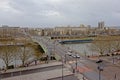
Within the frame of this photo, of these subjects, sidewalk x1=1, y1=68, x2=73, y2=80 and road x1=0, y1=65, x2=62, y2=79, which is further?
road x1=0, y1=65, x2=62, y2=79

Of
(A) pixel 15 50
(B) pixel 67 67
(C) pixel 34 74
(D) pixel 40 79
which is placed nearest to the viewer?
(D) pixel 40 79

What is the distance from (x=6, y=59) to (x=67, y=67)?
10.4 metres

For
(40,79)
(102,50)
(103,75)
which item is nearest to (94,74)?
(103,75)

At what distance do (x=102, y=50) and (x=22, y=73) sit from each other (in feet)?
74.7

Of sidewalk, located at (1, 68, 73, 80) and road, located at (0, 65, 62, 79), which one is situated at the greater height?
road, located at (0, 65, 62, 79)

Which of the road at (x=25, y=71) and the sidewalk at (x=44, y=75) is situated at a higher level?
the road at (x=25, y=71)

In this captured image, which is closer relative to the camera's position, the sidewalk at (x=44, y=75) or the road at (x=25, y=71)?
the sidewalk at (x=44, y=75)

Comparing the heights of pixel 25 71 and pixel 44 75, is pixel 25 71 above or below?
above

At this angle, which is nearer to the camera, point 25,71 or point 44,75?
point 44,75

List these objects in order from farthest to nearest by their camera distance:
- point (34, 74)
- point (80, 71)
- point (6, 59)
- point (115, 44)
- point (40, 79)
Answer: point (115, 44) < point (6, 59) < point (80, 71) < point (34, 74) < point (40, 79)

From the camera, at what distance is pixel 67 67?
97.8ft

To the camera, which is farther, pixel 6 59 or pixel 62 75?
pixel 6 59

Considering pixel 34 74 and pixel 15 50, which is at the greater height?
pixel 15 50

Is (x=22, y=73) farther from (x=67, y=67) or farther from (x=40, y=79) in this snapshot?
(x=67, y=67)
